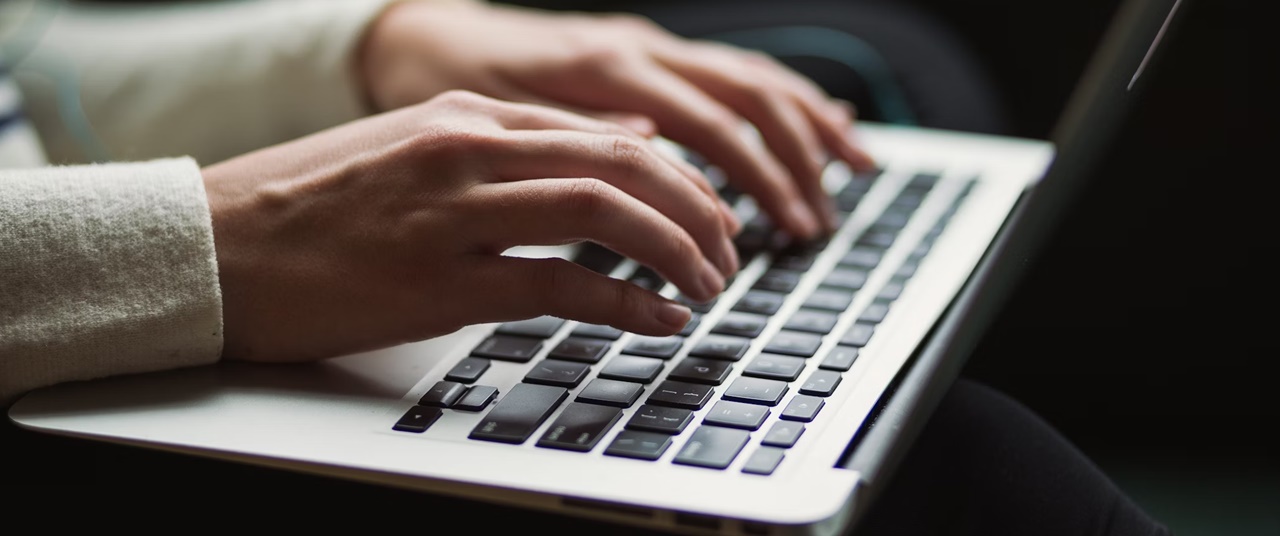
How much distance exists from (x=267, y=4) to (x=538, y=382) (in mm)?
588

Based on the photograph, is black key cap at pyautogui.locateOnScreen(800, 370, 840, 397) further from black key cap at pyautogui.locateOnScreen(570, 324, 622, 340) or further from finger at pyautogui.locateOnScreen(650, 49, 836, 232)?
finger at pyautogui.locateOnScreen(650, 49, 836, 232)

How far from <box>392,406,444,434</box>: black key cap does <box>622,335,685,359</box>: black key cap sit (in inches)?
3.9

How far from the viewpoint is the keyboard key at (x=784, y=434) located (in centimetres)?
41

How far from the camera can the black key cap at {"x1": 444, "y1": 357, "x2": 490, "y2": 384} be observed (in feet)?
1.58

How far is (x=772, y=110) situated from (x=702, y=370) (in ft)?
0.95

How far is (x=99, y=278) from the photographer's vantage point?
0.47m

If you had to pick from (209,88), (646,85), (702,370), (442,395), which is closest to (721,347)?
(702,370)

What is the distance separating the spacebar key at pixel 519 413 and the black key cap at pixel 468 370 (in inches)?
1.0

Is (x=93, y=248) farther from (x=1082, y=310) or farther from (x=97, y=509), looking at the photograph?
(x=1082, y=310)

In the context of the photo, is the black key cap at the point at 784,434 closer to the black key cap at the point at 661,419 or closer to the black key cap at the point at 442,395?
the black key cap at the point at 661,419

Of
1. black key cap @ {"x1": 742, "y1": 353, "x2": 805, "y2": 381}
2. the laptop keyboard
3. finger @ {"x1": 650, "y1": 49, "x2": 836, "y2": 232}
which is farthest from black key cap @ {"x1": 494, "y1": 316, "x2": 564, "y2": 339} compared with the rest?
finger @ {"x1": 650, "y1": 49, "x2": 836, "y2": 232}

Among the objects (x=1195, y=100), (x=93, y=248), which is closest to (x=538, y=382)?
(x=93, y=248)

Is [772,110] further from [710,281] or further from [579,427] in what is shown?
[579,427]

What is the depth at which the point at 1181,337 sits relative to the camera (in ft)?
2.56
